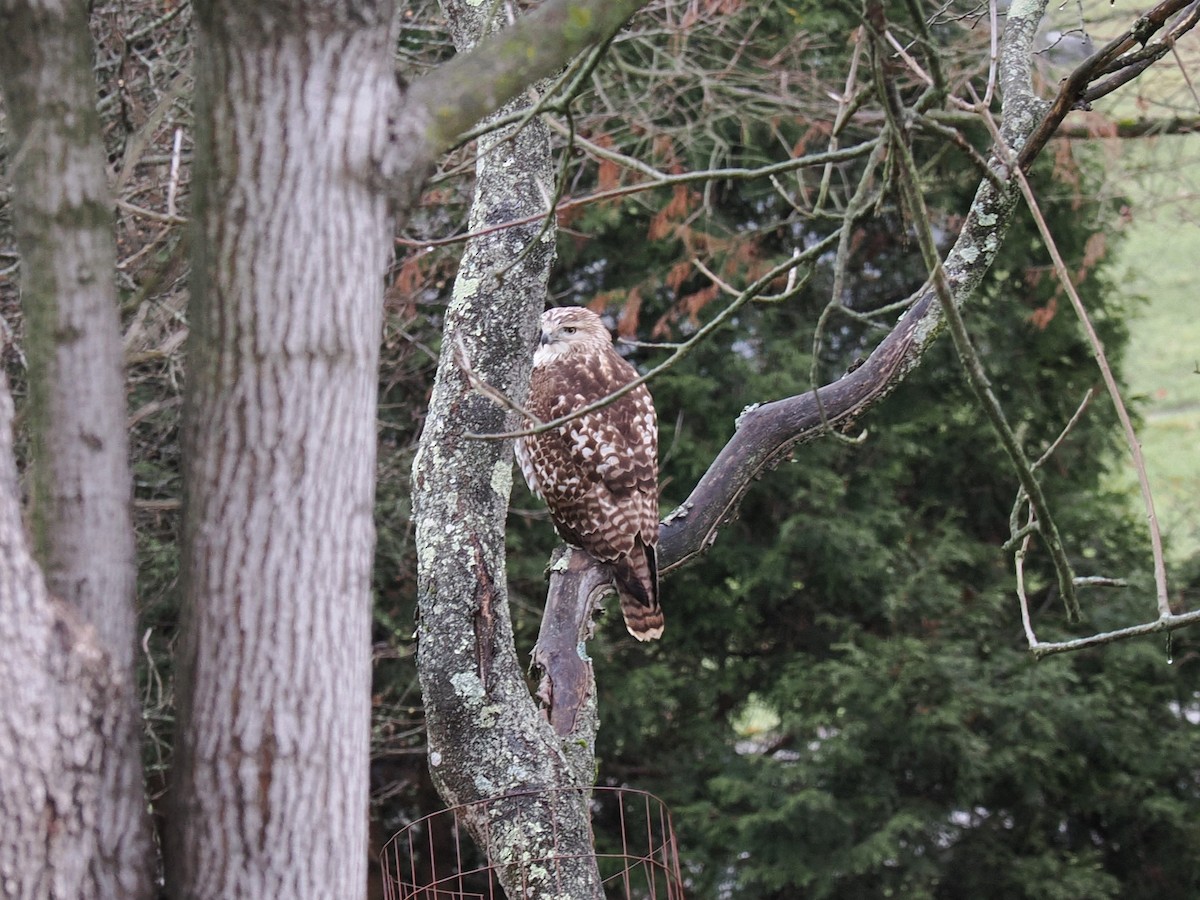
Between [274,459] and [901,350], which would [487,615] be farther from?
[274,459]

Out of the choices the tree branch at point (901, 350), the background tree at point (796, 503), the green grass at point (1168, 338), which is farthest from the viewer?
the green grass at point (1168, 338)

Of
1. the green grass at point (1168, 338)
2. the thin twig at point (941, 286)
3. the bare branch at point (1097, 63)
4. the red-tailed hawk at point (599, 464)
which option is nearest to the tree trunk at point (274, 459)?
the thin twig at point (941, 286)

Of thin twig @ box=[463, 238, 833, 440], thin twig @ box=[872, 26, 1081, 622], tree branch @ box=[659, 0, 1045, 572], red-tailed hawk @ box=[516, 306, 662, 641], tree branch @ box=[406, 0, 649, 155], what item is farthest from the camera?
red-tailed hawk @ box=[516, 306, 662, 641]

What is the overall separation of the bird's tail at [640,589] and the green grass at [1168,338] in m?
3.59

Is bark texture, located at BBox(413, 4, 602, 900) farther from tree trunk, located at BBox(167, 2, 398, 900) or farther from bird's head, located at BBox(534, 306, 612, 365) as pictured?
bird's head, located at BBox(534, 306, 612, 365)

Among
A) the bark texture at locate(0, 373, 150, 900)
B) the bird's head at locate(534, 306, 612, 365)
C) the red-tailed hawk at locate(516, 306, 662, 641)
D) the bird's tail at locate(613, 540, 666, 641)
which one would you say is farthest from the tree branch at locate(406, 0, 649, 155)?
the bird's head at locate(534, 306, 612, 365)

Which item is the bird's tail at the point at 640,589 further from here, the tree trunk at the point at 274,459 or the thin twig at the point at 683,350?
the tree trunk at the point at 274,459

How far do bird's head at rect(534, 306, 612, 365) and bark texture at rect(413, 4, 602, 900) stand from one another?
1.67 m

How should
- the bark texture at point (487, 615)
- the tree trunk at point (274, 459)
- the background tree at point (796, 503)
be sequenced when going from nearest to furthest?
the tree trunk at point (274, 459) → the bark texture at point (487, 615) → the background tree at point (796, 503)

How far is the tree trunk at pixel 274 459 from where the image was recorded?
147 centimetres

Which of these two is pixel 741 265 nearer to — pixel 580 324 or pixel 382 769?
pixel 580 324

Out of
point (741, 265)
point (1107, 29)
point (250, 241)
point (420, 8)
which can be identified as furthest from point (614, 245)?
point (250, 241)

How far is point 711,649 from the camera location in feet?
23.8

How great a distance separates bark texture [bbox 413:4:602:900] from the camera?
9.10 feet
